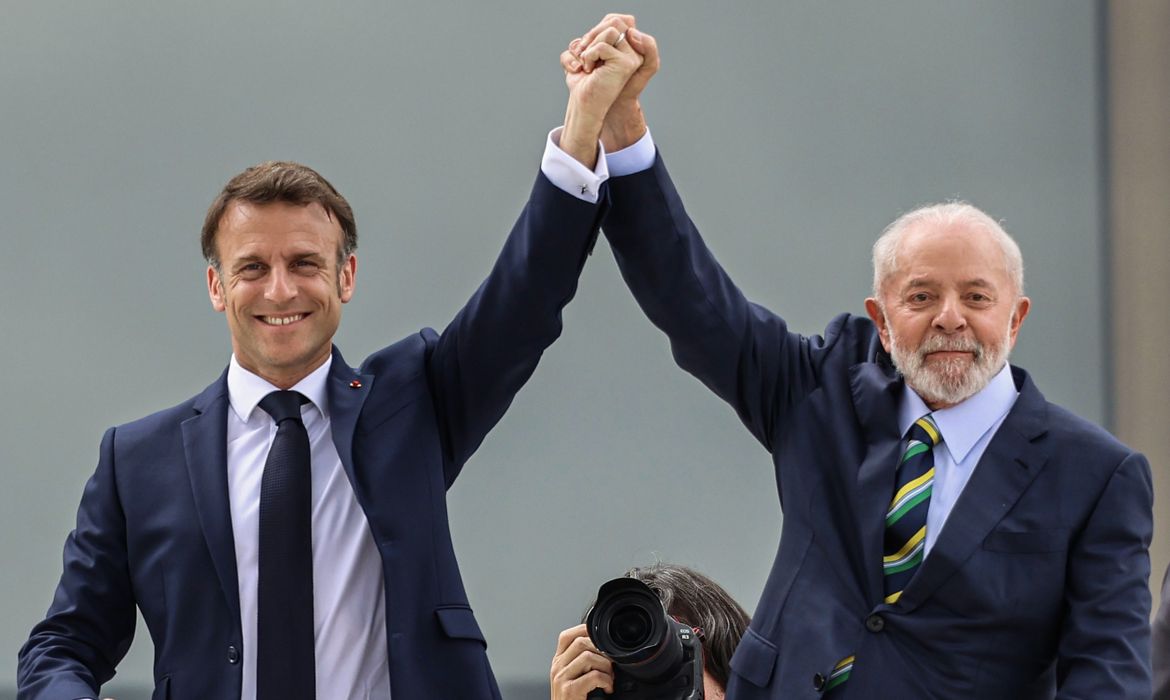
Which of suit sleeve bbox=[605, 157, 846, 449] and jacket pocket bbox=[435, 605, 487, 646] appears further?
suit sleeve bbox=[605, 157, 846, 449]

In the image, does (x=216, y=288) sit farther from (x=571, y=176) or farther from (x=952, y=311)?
(x=952, y=311)

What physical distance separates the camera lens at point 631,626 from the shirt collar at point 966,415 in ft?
1.42

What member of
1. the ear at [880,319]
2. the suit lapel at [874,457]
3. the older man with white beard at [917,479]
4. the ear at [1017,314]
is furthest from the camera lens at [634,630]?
the ear at [1017,314]

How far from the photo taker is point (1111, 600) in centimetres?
198

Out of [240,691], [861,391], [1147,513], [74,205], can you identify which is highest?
[74,205]

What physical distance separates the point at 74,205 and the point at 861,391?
2.77m

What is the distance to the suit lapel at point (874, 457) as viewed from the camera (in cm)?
207

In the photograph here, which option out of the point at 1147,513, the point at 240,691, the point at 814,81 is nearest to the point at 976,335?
the point at 1147,513

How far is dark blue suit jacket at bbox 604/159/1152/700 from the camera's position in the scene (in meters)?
2.01

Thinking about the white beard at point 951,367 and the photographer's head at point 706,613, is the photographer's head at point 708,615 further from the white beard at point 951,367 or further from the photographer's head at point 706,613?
the white beard at point 951,367

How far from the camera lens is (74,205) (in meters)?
4.29

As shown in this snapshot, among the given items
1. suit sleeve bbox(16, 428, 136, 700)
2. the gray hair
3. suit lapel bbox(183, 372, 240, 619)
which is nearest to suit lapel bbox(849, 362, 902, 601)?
the gray hair

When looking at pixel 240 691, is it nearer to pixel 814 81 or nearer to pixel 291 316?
pixel 291 316

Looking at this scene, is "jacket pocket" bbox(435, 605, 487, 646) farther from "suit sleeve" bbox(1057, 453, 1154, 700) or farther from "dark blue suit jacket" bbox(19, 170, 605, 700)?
"suit sleeve" bbox(1057, 453, 1154, 700)
